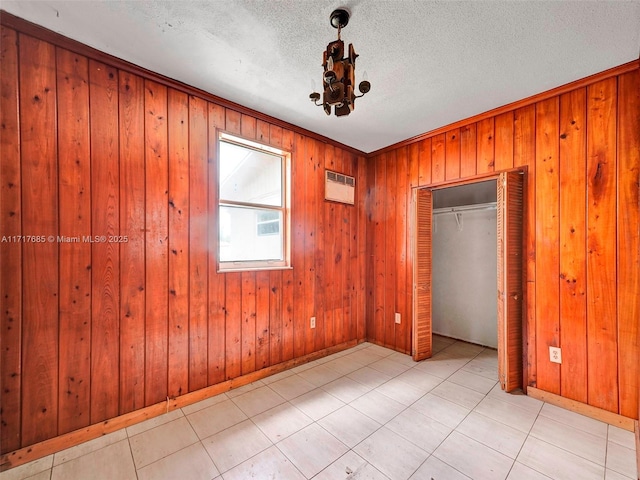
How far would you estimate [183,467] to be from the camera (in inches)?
60.7

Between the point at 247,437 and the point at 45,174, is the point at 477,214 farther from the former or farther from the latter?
the point at 45,174

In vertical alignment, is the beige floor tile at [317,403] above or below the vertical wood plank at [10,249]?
below

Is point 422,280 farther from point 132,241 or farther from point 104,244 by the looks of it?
point 104,244

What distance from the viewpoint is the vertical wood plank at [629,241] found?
6.11 ft

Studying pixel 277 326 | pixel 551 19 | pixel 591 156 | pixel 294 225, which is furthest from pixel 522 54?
pixel 277 326

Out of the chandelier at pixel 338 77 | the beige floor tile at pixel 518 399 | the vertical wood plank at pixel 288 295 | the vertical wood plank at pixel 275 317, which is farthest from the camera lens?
the vertical wood plank at pixel 288 295

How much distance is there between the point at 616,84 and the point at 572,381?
7.39ft

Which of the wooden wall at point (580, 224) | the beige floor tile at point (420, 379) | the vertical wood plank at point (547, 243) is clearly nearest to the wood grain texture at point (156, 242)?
the beige floor tile at point (420, 379)

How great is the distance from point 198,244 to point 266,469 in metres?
1.60

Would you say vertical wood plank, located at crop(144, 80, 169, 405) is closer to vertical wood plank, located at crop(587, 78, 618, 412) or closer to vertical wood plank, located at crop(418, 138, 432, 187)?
vertical wood plank, located at crop(418, 138, 432, 187)

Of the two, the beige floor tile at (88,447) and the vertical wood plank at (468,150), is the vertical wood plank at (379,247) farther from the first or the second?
the beige floor tile at (88,447)

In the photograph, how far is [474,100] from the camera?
2.34 metres

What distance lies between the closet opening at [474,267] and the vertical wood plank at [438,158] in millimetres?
160

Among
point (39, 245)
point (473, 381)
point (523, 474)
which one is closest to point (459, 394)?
point (473, 381)
